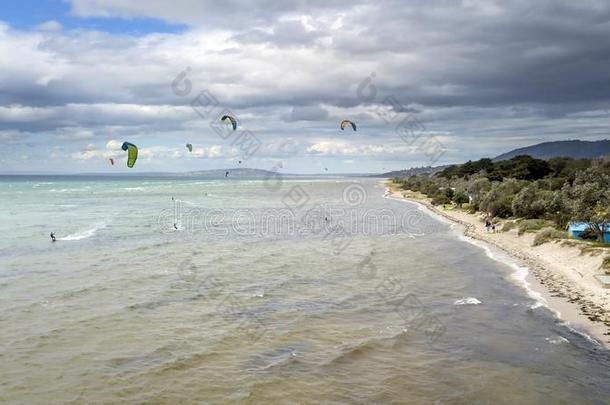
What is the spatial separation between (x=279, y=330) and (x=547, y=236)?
2372 centimetres

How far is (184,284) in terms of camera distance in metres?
27.9

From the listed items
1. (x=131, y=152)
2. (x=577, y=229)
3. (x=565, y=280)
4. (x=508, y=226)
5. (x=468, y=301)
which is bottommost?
(x=468, y=301)

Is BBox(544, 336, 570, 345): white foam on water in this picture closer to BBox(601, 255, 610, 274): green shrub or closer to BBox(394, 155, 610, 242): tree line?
BBox(601, 255, 610, 274): green shrub

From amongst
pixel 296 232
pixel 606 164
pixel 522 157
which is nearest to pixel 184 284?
pixel 296 232

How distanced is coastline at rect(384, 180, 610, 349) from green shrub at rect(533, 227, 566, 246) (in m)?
0.41

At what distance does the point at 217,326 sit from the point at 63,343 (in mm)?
5347

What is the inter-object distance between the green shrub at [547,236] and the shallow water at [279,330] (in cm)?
362

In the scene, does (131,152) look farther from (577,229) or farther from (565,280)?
(577,229)

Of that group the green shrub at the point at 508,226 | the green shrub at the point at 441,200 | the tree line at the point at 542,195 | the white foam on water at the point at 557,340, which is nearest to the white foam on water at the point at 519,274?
the white foam on water at the point at 557,340

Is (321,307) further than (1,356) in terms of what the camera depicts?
Yes

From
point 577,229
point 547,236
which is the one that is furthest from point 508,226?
point 577,229

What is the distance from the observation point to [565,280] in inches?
1065

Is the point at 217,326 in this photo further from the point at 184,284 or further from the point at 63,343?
the point at 184,284

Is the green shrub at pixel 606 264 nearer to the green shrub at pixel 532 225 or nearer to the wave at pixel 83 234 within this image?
the green shrub at pixel 532 225
